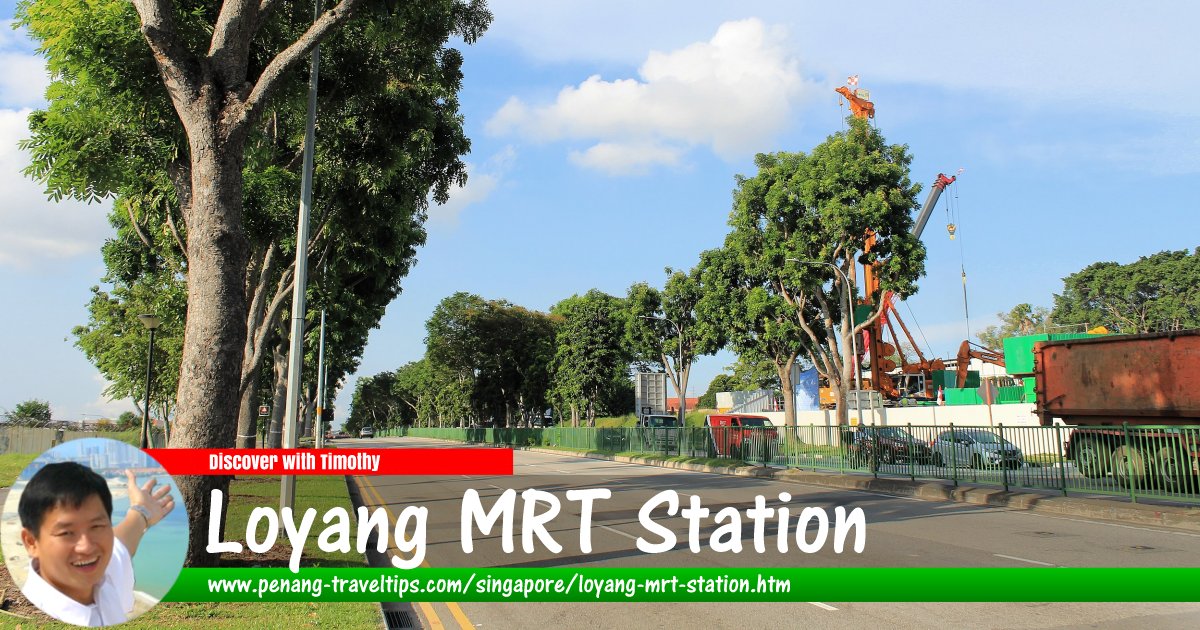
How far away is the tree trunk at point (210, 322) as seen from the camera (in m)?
7.82

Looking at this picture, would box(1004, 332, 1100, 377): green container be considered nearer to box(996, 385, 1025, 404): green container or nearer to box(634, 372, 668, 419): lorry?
box(996, 385, 1025, 404): green container

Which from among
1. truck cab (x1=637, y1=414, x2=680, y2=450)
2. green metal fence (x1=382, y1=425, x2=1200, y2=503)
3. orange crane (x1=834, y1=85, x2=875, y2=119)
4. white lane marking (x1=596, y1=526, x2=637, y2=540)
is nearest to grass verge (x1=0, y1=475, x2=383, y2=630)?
white lane marking (x1=596, y1=526, x2=637, y2=540)

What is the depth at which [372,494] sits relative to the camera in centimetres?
1947

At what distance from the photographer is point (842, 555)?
30.8 feet

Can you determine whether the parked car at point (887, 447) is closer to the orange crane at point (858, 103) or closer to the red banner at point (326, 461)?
the red banner at point (326, 461)

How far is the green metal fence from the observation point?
14.3m

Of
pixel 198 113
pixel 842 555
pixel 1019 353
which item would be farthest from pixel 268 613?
pixel 1019 353

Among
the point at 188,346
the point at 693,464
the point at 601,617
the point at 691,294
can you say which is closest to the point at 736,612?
the point at 601,617

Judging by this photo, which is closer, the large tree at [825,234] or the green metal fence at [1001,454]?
the green metal fence at [1001,454]

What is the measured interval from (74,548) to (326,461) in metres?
4.16

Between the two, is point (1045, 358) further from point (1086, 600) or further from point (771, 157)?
point (771, 157)

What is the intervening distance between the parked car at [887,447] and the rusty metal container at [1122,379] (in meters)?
3.09

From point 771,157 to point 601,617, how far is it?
1303 inches

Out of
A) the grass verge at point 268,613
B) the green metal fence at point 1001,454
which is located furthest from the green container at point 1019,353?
the grass verge at point 268,613
